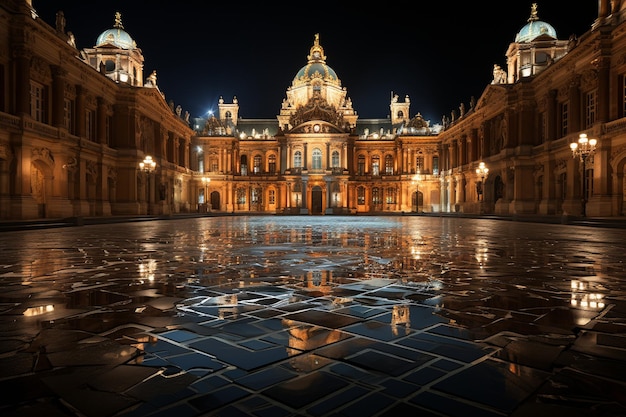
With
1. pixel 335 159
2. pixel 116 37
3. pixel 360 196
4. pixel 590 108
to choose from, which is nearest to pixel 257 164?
pixel 335 159

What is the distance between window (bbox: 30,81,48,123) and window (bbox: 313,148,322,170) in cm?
4374

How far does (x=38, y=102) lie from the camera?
95.7 ft

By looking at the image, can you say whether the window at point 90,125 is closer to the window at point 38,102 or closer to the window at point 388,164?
the window at point 38,102

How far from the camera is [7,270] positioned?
7.14 metres

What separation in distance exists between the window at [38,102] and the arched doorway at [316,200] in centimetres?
4352

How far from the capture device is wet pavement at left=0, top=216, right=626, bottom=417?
242 cm

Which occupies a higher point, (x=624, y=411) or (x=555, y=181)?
(x=555, y=181)

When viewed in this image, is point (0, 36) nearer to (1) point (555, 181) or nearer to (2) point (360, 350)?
(2) point (360, 350)

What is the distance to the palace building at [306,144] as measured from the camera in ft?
91.1

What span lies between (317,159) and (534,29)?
34101 millimetres

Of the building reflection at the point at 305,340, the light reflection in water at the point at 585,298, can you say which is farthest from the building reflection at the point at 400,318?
the light reflection in water at the point at 585,298

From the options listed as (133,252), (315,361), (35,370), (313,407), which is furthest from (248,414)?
(133,252)

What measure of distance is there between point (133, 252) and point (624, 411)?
379 inches

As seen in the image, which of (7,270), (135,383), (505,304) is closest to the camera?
(135,383)
